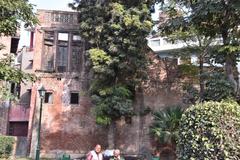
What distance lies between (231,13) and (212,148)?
7642 millimetres

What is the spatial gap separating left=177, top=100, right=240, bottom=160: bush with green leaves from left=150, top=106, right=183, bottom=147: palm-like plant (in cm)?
1532

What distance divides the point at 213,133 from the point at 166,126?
53.9 feet

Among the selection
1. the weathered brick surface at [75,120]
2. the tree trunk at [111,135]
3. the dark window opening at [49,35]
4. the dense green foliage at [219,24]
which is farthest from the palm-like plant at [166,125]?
the dark window opening at [49,35]

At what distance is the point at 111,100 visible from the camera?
2369 centimetres

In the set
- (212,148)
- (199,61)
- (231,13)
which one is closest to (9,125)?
(199,61)

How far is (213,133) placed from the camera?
827cm

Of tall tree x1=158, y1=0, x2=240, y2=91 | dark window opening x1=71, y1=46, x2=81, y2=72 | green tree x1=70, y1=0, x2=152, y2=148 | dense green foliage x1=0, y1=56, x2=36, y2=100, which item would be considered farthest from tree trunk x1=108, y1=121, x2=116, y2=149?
dense green foliage x1=0, y1=56, x2=36, y2=100

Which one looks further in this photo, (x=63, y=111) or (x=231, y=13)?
(x=63, y=111)

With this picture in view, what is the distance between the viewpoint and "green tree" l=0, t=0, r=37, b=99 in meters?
10.3

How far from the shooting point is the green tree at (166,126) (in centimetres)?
2420

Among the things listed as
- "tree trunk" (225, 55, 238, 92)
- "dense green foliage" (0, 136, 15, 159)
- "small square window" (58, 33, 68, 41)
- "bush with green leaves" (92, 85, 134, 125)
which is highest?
"small square window" (58, 33, 68, 41)

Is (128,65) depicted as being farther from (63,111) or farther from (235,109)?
(235,109)

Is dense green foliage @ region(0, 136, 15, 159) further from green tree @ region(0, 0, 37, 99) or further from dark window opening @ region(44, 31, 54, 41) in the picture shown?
green tree @ region(0, 0, 37, 99)

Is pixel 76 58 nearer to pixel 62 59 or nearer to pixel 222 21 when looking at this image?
pixel 62 59
